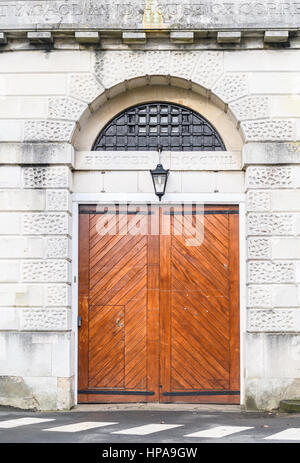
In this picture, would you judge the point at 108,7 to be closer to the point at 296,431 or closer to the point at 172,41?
the point at 172,41

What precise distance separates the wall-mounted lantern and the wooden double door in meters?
0.31

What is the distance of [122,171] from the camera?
35.1ft

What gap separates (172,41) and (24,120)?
2.45 metres

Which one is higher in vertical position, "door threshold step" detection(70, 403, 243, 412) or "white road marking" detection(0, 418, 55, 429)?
"door threshold step" detection(70, 403, 243, 412)

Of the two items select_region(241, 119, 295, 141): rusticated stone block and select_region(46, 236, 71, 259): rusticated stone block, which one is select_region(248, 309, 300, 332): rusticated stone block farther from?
select_region(46, 236, 71, 259): rusticated stone block

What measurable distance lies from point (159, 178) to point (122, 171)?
606mm

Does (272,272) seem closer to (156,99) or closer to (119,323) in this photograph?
(119,323)

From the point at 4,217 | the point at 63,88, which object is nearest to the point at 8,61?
the point at 63,88

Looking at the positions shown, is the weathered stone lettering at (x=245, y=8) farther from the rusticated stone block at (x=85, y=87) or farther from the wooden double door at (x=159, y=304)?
the wooden double door at (x=159, y=304)

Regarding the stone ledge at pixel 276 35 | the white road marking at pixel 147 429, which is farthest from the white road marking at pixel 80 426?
the stone ledge at pixel 276 35

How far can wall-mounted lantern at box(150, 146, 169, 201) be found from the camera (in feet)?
34.3

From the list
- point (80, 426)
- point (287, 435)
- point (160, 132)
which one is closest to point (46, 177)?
point (160, 132)

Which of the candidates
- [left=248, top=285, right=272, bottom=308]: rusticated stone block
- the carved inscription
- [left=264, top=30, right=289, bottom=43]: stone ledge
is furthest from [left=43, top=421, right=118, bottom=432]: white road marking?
[left=264, top=30, right=289, bottom=43]: stone ledge
